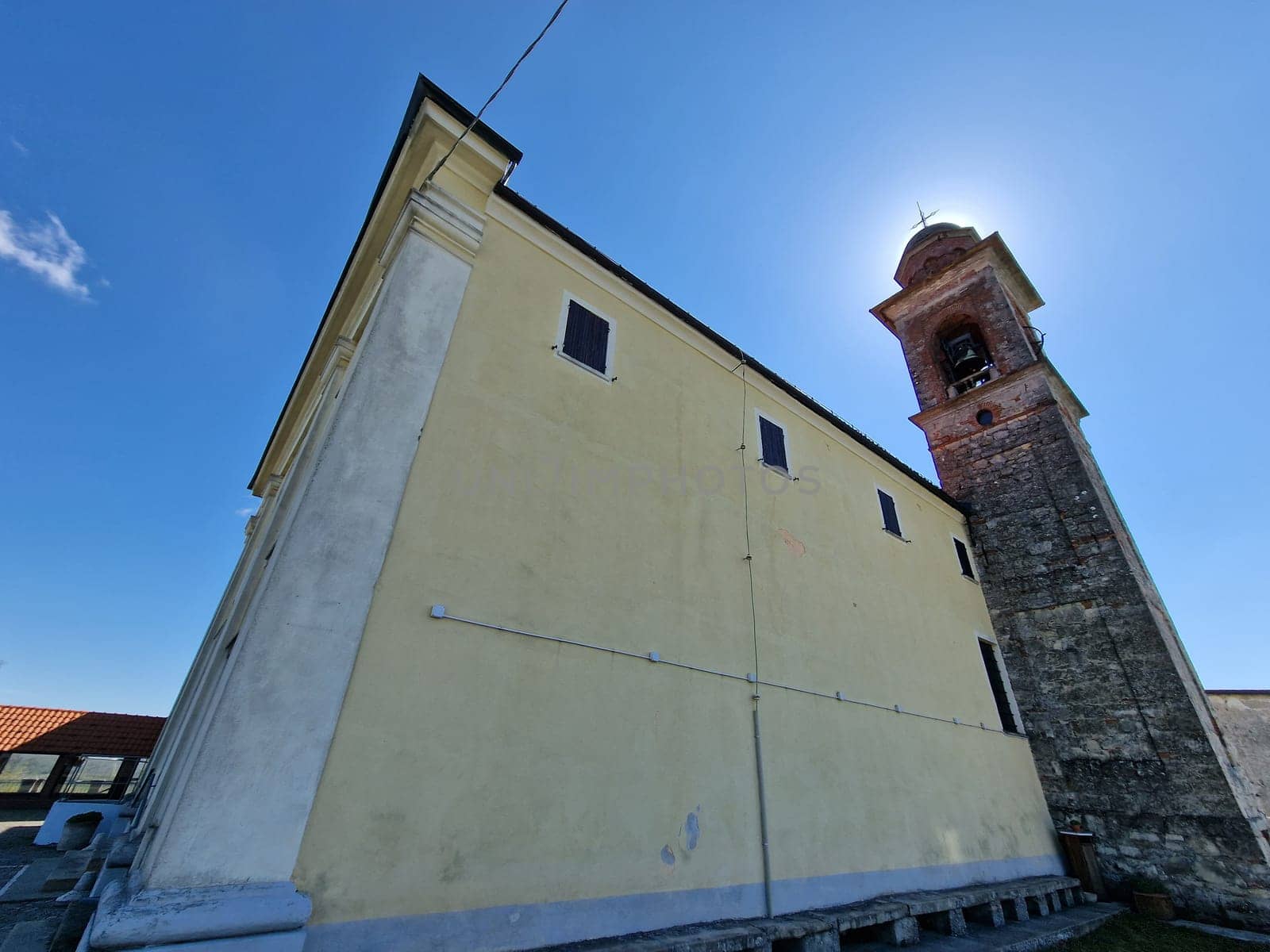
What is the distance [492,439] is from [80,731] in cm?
1879

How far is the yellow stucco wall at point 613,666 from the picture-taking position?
10.7ft

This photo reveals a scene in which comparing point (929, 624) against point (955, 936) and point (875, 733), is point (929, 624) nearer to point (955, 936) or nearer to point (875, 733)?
point (875, 733)

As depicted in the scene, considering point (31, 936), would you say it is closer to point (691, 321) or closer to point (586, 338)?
point (586, 338)

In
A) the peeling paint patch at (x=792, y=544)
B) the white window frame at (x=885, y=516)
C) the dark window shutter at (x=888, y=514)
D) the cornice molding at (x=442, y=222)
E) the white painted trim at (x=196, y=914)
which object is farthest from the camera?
the dark window shutter at (x=888, y=514)

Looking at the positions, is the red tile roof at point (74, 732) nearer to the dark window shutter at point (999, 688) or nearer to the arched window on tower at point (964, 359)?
the dark window shutter at point (999, 688)

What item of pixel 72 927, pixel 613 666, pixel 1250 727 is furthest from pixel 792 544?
pixel 1250 727

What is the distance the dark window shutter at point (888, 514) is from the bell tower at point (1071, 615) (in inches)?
110

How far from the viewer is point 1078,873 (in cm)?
783

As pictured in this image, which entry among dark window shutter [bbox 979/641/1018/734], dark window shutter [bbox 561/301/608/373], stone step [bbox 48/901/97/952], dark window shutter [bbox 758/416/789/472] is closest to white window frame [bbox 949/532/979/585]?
dark window shutter [bbox 979/641/1018/734]

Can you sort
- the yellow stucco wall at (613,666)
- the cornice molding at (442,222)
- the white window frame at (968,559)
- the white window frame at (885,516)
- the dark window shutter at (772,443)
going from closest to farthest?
the yellow stucco wall at (613,666) → the cornice molding at (442,222) → the dark window shutter at (772,443) → the white window frame at (885,516) → the white window frame at (968,559)

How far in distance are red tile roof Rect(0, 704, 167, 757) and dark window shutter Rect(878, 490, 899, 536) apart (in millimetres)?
18471

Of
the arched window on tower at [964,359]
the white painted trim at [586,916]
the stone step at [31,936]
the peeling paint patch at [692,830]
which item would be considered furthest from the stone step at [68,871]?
the arched window on tower at [964,359]

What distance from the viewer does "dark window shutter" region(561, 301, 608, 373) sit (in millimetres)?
5598

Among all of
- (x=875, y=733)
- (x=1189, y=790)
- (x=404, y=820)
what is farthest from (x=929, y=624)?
(x=404, y=820)
